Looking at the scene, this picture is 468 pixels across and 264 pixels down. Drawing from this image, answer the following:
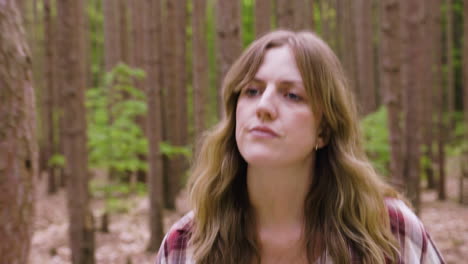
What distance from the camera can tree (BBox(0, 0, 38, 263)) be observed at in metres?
2.03

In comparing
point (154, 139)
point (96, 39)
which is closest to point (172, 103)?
point (154, 139)

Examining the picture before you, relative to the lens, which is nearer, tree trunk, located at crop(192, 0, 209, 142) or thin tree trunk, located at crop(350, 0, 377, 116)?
tree trunk, located at crop(192, 0, 209, 142)

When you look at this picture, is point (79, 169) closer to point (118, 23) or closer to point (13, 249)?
point (13, 249)

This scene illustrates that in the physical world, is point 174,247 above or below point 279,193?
below

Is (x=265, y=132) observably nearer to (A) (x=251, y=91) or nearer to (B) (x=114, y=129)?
(A) (x=251, y=91)

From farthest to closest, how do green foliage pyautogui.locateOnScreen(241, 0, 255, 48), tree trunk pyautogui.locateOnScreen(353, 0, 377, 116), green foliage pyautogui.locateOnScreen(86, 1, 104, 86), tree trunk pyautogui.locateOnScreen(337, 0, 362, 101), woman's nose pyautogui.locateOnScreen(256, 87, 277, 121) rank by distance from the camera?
green foliage pyautogui.locateOnScreen(86, 1, 104, 86)
green foliage pyautogui.locateOnScreen(241, 0, 255, 48)
tree trunk pyautogui.locateOnScreen(337, 0, 362, 101)
tree trunk pyautogui.locateOnScreen(353, 0, 377, 116)
woman's nose pyautogui.locateOnScreen(256, 87, 277, 121)

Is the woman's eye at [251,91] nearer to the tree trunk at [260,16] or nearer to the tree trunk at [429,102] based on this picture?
the tree trunk at [260,16]

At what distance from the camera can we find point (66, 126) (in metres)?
5.71

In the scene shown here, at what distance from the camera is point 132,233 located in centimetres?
→ 850

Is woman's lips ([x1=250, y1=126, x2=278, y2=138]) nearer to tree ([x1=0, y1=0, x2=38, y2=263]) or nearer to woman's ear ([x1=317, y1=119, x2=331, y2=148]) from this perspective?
woman's ear ([x1=317, y1=119, x2=331, y2=148])

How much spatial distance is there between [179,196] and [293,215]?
1056cm

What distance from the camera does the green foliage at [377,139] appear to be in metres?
7.61

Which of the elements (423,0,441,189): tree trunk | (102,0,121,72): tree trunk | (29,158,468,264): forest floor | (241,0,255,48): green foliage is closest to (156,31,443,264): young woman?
(29,158,468,264): forest floor

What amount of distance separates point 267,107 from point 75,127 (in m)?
4.52
